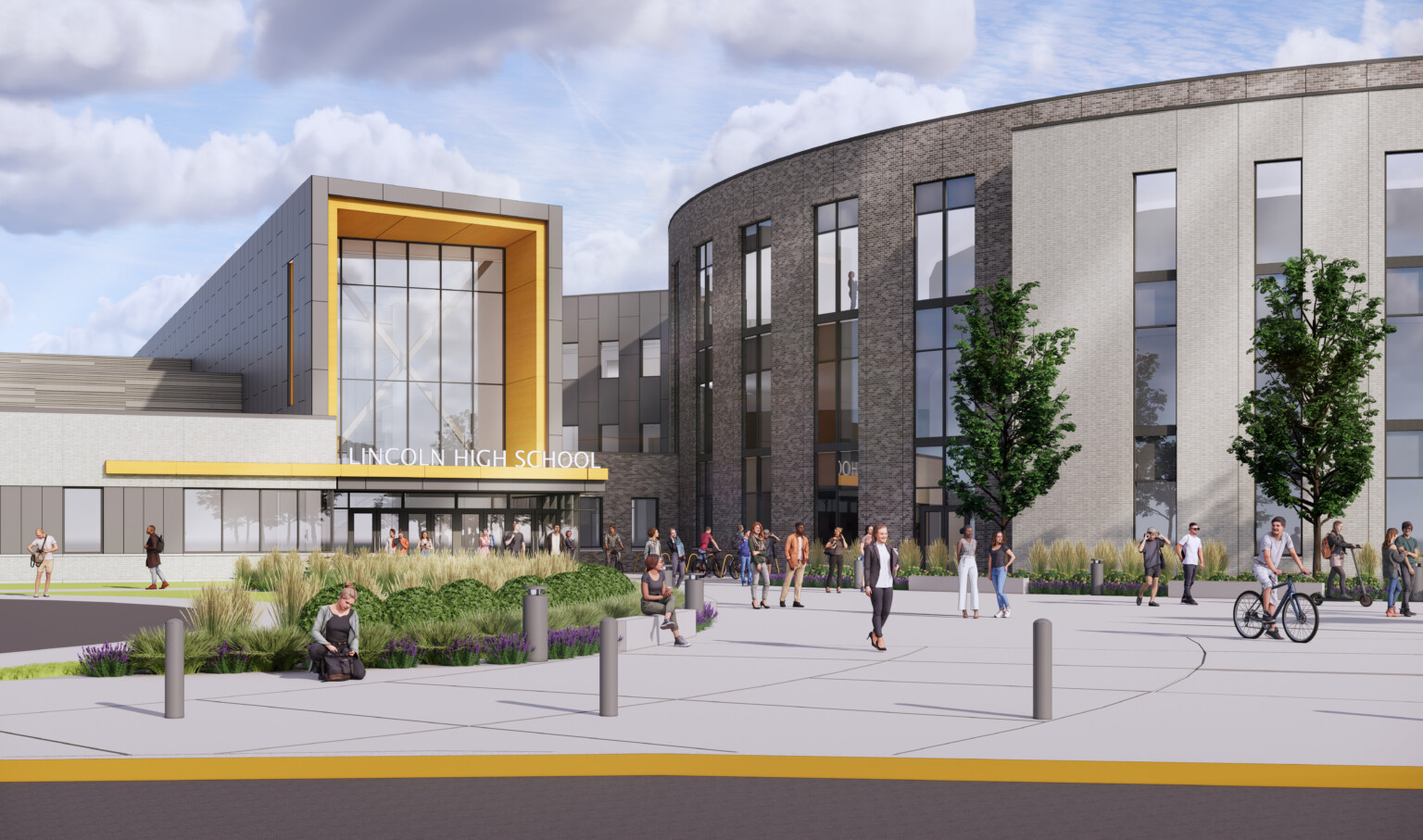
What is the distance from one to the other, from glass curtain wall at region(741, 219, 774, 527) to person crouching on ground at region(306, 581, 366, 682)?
34.0 metres

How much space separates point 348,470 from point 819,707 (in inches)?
1226

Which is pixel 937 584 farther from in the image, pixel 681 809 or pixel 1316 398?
pixel 681 809

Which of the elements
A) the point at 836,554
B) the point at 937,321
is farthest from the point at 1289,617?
the point at 937,321

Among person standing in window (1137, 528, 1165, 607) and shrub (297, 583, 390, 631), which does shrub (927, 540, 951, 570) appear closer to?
person standing in window (1137, 528, 1165, 607)

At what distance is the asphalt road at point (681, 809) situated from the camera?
757 cm

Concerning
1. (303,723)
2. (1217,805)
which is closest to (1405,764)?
(1217,805)

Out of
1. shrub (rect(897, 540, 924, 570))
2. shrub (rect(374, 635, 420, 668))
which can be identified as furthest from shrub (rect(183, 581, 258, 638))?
shrub (rect(897, 540, 924, 570))

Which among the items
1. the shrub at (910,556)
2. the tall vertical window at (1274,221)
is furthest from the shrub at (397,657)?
the tall vertical window at (1274,221)

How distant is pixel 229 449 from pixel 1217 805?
120 feet

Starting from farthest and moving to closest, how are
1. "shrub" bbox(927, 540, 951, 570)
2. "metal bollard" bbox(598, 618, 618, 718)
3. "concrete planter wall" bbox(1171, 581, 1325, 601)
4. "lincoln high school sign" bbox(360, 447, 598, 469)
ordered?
"lincoln high school sign" bbox(360, 447, 598, 469)
"shrub" bbox(927, 540, 951, 570)
"concrete planter wall" bbox(1171, 581, 1325, 601)
"metal bollard" bbox(598, 618, 618, 718)

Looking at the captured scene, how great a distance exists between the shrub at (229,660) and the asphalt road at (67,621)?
3.64 meters

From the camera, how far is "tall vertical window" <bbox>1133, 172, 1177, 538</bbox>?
37000 millimetres

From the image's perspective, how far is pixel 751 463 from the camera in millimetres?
49562

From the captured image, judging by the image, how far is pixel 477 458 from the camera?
45531 millimetres
